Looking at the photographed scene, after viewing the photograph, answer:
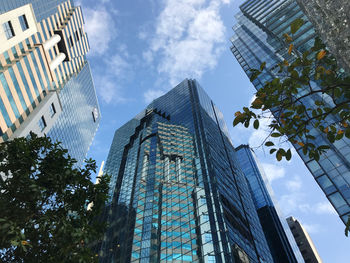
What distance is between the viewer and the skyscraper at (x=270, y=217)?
74938mm

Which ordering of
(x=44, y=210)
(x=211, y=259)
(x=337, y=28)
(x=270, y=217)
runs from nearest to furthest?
(x=337, y=28) < (x=44, y=210) < (x=211, y=259) < (x=270, y=217)

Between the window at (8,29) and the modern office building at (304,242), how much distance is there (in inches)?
3813

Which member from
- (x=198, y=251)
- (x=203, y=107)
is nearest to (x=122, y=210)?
(x=198, y=251)

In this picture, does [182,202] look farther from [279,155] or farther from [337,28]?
[337,28]

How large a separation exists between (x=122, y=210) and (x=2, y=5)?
4152 cm

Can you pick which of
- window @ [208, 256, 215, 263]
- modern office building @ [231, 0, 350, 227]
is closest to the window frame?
modern office building @ [231, 0, 350, 227]

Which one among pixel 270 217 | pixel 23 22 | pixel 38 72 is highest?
pixel 23 22

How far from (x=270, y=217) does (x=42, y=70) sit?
80293mm

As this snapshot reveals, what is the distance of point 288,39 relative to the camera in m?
5.25

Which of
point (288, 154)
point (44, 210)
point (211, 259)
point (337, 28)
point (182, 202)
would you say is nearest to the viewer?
point (337, 28)

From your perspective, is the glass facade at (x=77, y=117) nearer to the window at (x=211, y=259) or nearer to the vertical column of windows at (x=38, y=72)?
the vertical column of windows at (x=38, y=72)

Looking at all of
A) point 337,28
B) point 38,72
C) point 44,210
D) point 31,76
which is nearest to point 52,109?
point 38,72

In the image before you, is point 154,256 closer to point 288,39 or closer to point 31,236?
point 31,236

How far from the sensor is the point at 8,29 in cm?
3453
